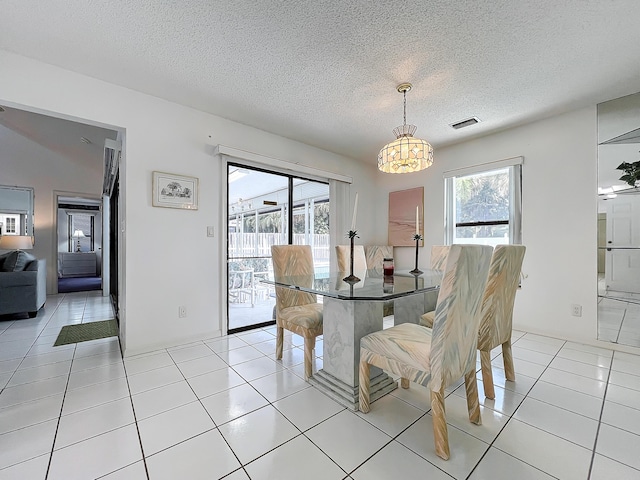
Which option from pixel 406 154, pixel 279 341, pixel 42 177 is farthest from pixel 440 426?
pixel 42 177

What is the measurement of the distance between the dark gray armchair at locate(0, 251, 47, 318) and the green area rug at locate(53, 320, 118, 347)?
0.82m

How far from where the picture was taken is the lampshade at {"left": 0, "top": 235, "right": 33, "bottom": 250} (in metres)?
4.35

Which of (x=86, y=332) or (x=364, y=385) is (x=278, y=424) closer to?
(x=364, y=385)

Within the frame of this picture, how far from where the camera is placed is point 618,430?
4.91ft

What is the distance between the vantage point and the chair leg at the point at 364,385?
1.64 metres

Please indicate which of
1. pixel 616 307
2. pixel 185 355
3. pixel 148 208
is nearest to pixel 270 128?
pixel 148 208

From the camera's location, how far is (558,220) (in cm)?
305

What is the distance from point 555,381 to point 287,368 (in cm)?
206

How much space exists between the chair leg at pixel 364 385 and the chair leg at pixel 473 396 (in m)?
0.55

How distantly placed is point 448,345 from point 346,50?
81.9 inches

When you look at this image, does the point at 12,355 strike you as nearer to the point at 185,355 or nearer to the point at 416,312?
the point at 185,355

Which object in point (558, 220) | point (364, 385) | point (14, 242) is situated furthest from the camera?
point (14, 242)

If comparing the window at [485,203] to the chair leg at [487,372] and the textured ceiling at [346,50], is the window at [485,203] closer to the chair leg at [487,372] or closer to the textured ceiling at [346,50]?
the textured ceiling at [346,50]

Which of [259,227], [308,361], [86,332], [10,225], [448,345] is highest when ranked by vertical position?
[10,225]
